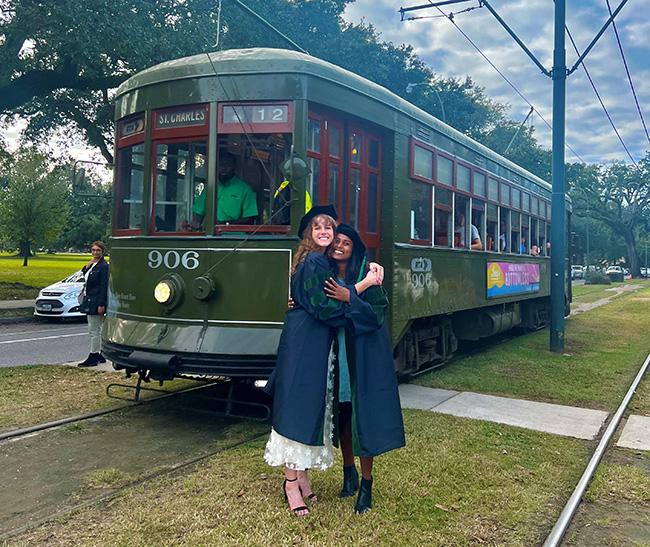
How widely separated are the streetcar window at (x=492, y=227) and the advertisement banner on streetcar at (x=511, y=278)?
30cm

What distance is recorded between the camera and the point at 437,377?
8453 millimetres

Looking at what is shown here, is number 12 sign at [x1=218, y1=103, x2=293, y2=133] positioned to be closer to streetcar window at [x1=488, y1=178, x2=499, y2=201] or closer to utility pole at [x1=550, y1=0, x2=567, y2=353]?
streetcar window at [x1=488, y1=178, x2=499, y2=201]

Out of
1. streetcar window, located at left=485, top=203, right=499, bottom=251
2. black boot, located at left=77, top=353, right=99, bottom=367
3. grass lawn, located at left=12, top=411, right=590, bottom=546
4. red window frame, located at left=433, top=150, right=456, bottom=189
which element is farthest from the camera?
streetcar window, located at left=485, top=203, right=499, bottom=251

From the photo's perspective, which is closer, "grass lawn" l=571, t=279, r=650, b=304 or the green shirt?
the green shirt

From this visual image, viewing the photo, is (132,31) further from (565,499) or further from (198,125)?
(565,499)

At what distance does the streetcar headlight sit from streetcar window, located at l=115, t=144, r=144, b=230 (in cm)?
79

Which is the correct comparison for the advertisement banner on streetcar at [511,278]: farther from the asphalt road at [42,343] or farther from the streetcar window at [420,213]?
the asphalt road at [42,343]

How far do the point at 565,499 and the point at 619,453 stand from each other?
1472 millimetres

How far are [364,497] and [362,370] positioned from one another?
32.7 inches

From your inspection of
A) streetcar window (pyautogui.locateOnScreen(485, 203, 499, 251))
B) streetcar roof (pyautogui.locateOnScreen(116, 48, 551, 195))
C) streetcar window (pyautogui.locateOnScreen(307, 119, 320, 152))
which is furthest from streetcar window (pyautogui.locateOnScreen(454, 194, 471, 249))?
streetcar window (pyautogui.locateOnScreen(307, 119, 320, 152))

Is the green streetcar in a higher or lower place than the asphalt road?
higher

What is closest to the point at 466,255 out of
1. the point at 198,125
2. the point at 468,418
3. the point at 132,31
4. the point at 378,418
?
the point at 468,418

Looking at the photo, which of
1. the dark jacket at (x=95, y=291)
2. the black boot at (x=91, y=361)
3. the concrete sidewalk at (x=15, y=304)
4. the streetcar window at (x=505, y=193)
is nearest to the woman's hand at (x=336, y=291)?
the dark jacket at (x=95, y=291)

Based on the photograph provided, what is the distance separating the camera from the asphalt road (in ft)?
31.7
